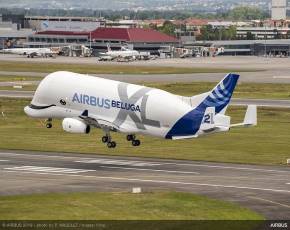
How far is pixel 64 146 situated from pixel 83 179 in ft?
83.5

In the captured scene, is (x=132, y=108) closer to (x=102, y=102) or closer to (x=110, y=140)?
(x=102, y=102)

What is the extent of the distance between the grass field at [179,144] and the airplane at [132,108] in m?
7.58

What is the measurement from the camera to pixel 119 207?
72.6 metres

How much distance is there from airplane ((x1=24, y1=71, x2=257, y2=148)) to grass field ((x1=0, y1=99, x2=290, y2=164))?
7582 millimetres

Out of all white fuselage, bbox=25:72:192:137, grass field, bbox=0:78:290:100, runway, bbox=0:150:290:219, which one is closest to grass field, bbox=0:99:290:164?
runway, bbox=0:150:290:219

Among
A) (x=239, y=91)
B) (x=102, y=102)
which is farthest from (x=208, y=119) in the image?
(x=239, y=91)

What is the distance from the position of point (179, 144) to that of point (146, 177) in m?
25.3

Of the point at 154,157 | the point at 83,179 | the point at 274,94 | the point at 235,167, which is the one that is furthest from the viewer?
the point at 274,94

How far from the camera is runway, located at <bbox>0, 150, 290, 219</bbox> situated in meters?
80.0

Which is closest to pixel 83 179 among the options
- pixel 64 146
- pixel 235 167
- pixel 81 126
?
pixel 81 126

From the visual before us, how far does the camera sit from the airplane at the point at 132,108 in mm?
88812

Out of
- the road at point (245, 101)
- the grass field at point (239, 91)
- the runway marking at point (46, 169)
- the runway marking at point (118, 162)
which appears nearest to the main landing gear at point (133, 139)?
the runway marking at point (118, 162)
